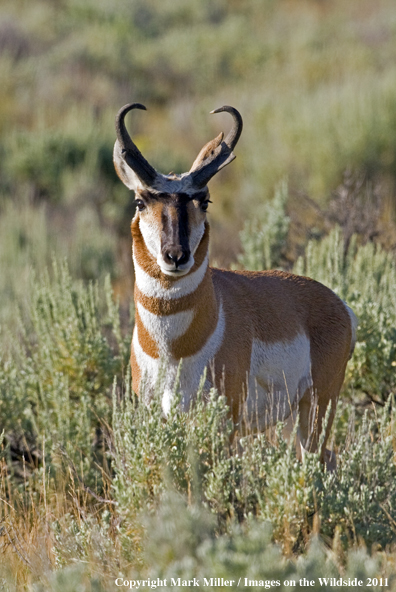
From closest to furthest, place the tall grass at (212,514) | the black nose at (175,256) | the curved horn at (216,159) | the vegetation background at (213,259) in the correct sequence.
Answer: the tall grass at (212,514)
the vegetation background at (213,259)
the black nose at (175,256)
the curved horn at (216,159)

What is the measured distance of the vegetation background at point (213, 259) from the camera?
2.86 m

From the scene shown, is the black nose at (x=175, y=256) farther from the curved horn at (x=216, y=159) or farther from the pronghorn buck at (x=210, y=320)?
the curved horn at (x=216, y=159)

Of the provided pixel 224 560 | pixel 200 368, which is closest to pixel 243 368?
pixel 200 368

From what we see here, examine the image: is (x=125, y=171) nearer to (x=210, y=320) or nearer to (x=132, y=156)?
(x=132, y=156)

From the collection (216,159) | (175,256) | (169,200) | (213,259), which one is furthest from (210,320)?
(213,259)

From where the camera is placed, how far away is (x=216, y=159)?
3.98 m

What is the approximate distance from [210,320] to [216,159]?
938 mm

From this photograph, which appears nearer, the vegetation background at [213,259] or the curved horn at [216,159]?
the vegetation background at [213,259]

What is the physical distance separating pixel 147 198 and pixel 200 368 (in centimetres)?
→ 97

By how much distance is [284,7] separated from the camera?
2567 centimetres

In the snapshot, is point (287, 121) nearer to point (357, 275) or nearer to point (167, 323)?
point (357, 275)

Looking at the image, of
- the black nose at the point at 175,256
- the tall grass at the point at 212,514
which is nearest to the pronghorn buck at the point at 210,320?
the black nose at the point at 175,256

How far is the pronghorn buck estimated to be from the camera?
12.1 ft

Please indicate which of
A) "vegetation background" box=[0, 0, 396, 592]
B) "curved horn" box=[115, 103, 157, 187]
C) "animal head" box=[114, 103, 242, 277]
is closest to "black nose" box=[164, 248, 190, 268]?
"animal head" box=[114, 103, 242, 277]
